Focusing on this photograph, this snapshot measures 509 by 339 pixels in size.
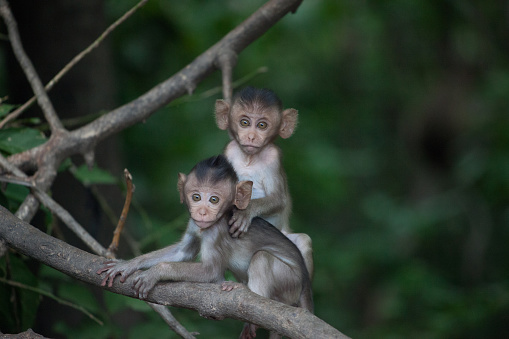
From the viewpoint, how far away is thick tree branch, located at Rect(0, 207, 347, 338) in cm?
251

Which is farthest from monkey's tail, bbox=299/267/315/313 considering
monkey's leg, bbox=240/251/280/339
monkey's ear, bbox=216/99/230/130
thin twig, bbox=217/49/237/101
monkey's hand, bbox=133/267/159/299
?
thin twig, bbox=217/49/237/101

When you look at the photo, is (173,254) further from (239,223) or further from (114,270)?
(114,270)

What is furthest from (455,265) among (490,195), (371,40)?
(371,40)

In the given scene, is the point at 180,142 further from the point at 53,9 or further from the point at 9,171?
the point at 9,171

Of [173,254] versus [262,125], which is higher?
[262,125]

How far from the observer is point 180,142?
34.7ft

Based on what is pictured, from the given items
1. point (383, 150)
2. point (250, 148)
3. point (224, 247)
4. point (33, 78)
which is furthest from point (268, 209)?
point (383, 150)

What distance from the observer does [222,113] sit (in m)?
4.44

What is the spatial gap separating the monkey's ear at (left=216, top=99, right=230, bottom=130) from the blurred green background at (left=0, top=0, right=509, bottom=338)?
241 cm

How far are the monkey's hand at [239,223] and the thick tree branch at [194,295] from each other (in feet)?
2.26

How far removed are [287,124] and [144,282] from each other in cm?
174

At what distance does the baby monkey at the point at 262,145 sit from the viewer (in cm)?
418

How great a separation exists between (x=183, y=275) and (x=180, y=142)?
24.0ft

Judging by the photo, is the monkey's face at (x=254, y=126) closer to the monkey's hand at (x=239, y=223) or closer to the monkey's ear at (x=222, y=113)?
the monkey's ear at (x=222, y=113)
